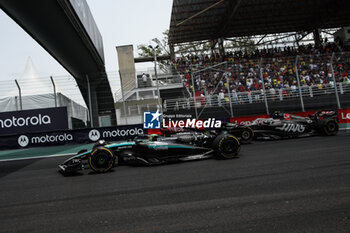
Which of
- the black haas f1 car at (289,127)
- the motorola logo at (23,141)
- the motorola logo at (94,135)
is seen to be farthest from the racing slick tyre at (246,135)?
the motorola logo at (23,141)

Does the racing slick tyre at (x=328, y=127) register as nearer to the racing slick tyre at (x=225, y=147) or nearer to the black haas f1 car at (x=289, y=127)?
the black haas f1 car at (x=289, y=127)

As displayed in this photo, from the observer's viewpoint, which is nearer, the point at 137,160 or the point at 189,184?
the point at 189,184

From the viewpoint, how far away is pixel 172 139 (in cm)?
557

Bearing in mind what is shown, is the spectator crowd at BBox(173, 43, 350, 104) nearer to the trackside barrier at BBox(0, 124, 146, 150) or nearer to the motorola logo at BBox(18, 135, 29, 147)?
the trackside barrier at BBox(0, 124, 146, 150)

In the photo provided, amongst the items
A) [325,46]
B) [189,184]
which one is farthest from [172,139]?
[325,46]

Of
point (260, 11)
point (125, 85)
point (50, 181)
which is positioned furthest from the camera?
point (260, 11)

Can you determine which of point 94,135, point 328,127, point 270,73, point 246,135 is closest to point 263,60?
point 270,73

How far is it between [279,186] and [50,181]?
3621mm

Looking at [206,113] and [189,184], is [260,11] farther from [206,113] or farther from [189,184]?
[189,184]

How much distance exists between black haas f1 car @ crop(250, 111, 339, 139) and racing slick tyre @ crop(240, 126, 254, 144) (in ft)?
1.01

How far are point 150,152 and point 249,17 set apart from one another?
21.0 m

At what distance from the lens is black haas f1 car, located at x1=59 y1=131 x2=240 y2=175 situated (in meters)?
5.07

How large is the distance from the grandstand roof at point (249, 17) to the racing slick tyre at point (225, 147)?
608 inches

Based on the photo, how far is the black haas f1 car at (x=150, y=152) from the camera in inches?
199
